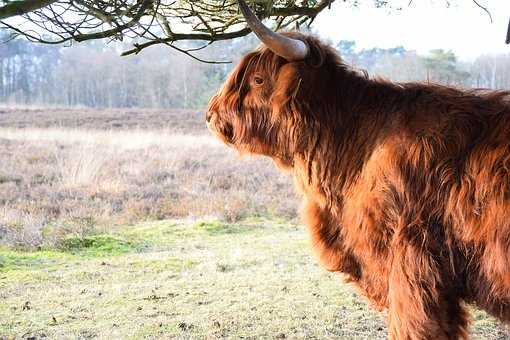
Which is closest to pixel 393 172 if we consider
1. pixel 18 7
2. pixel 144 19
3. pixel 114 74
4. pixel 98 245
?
pixel 18 7

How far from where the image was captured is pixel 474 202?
2309 millimetres

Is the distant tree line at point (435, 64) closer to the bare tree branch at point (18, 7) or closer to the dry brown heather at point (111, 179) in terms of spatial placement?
the dry brown heather at point (111, 179)

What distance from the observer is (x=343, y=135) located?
113 inches

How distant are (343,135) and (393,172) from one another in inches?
18.0

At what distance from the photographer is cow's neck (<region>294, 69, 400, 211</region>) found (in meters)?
2.76

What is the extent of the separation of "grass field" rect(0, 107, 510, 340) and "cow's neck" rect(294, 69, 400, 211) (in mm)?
1281

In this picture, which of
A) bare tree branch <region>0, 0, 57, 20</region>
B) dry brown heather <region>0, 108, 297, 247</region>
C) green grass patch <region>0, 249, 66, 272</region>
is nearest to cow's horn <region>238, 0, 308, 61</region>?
bare tree branch <region>0, 0, 57, 20</region>

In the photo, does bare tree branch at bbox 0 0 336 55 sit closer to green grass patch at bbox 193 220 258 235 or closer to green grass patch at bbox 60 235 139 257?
green grass patch at bbox 60 235 139 257

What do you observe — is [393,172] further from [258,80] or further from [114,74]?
[114,74]

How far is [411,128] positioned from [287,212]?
6353 mm

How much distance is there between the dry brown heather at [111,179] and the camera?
791cm

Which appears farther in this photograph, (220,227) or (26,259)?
(220,227)

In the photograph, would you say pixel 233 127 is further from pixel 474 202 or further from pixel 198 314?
pixel 198 314

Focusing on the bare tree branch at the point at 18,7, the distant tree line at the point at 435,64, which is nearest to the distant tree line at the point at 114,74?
the distant tree line at the point at 435,64
